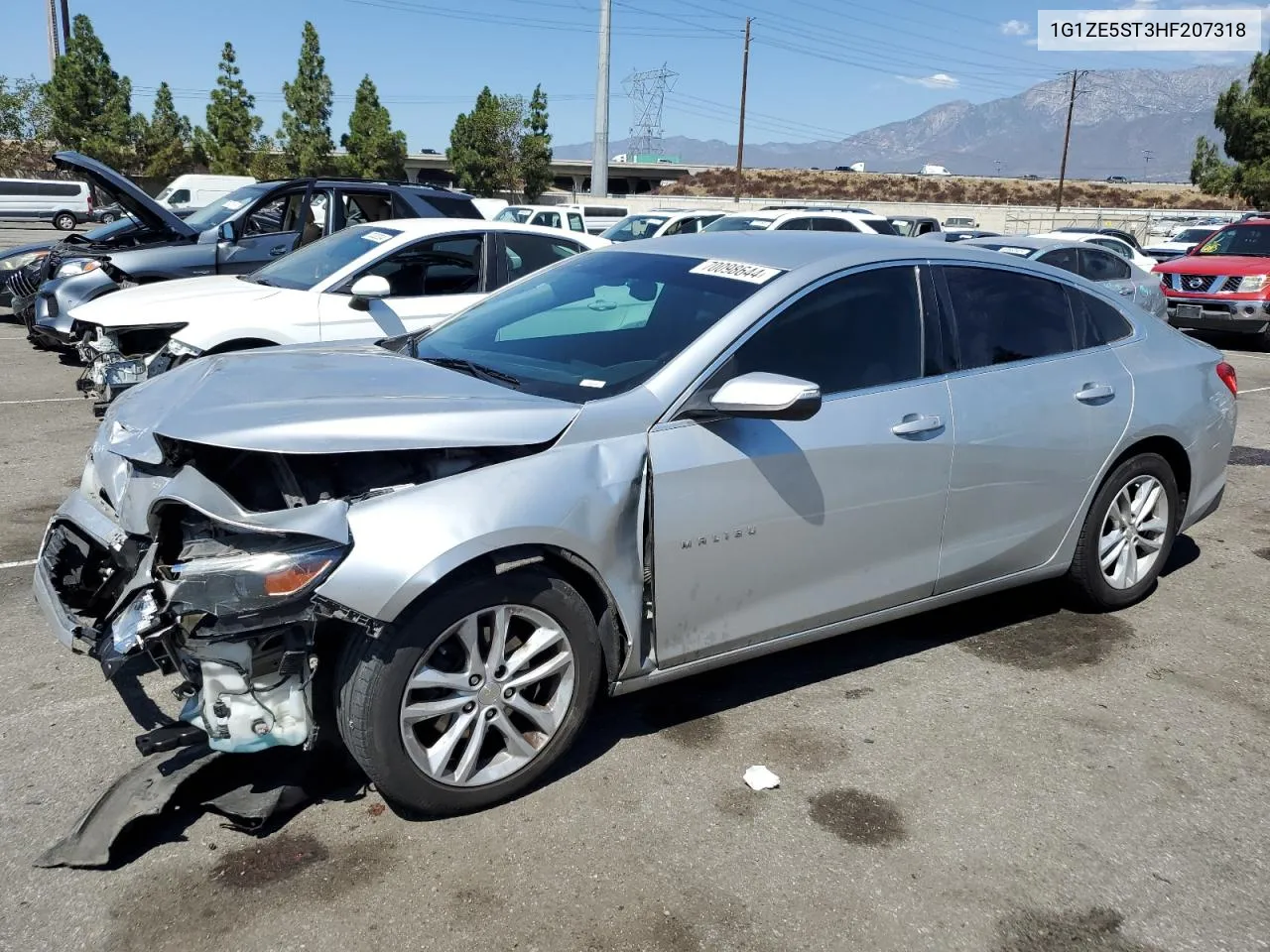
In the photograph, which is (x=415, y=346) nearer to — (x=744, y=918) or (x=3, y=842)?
(x=3, y=842)

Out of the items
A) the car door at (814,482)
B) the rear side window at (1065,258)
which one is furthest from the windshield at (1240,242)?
the car door at (814,482)

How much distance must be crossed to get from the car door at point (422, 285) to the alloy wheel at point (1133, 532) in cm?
439

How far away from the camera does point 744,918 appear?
276cm

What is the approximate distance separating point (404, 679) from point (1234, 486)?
21.9 ft

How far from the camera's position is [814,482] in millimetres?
3607

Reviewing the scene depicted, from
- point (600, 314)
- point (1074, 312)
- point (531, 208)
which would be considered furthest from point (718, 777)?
point (531, 208)

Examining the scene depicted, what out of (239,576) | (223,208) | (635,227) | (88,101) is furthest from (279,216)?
(88,101)

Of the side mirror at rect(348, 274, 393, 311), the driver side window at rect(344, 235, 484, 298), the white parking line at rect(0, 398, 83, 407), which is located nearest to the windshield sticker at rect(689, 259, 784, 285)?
the side mirror at rect(348, 274, 393, 311)

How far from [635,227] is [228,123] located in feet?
147

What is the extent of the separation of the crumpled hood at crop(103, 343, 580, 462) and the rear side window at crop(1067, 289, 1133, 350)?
102 inches

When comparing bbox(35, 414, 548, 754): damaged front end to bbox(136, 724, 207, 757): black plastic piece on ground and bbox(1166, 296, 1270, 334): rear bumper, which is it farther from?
bbox(1166, 296, 1270, 334): rear bumper

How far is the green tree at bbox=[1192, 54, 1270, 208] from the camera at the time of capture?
39.6 metres

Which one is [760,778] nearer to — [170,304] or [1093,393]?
[1093,393]

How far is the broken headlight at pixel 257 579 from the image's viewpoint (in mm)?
2787
